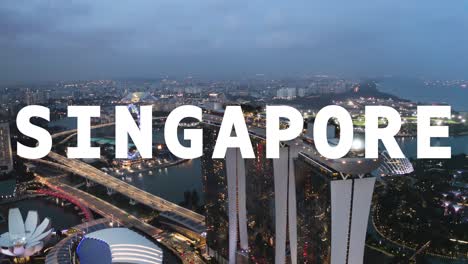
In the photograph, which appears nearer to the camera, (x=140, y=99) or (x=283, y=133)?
(x=283, y=133)

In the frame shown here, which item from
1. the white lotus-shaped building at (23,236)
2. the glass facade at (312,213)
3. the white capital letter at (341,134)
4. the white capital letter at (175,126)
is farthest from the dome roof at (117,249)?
the white capital letter at (341,134)

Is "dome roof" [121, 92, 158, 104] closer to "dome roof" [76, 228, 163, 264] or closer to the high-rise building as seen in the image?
the high-rise building

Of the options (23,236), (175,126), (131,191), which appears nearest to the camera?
(175,126)

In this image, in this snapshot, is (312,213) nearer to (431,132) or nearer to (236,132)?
(236,132)

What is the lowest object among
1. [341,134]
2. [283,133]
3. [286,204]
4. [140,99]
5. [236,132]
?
[286,204]

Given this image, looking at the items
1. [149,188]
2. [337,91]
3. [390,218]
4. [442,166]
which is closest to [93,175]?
[149,188]

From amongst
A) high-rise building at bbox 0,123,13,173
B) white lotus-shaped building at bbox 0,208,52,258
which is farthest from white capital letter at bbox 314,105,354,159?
high-rise building at bbox 0,123,13,173

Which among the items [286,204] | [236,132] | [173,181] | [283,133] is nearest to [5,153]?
[173,181]
